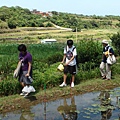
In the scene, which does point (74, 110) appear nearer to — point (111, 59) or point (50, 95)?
point (50, 95)

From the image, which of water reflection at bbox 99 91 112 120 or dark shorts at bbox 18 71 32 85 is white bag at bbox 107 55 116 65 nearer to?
water reflection at bbox 99 91 112 120

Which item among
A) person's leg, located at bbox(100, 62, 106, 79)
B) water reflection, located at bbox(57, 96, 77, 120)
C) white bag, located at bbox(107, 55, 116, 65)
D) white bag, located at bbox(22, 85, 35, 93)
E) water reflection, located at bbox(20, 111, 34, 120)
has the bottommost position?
water reflection, located at bbox(20, 111, 34, 120)

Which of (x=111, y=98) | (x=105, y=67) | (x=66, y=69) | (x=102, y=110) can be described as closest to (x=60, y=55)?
(x=105, y=67)

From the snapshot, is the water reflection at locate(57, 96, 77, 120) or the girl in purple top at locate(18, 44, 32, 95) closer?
the water reflection at locate(57, 96, 77, 120)

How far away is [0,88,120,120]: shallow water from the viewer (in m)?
6.59

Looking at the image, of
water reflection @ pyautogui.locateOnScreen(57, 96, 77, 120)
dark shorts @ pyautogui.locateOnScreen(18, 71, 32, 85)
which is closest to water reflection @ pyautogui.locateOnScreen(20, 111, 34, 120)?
water reflection @ pyautogui.locateOnScreen(57, 96, 77, 120)

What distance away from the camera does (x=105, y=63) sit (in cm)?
1052

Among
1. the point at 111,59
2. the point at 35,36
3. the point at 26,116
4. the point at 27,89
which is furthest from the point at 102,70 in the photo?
the point at 35,36

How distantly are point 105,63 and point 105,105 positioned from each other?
3230mm

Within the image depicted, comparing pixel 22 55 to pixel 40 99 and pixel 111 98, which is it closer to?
pixel 40 99

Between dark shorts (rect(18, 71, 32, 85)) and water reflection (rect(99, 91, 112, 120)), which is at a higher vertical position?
dark shorts (rect(18, 71, 32, 85))

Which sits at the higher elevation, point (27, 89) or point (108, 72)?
point (108, 72)

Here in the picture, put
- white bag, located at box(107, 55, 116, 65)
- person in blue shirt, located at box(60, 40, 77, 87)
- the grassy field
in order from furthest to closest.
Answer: the grassy field → white bag, located at box(107, 55, 116, 65) → person in blue shirt, located at box(60, 40, 77, 87)

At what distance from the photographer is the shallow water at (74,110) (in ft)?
21.6
